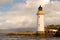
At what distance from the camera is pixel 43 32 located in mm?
78125

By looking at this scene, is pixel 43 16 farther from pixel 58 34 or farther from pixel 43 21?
pixel 58 34

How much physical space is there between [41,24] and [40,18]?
170cm

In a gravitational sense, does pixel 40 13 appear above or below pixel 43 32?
above

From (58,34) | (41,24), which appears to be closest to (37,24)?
(41,24)

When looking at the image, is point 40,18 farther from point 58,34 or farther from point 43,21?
point 58,34

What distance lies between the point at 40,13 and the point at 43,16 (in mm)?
1191

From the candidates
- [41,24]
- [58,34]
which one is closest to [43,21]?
[41,24]

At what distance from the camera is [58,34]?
78312 millimetres

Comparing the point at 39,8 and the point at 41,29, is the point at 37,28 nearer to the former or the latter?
the point at 41,29

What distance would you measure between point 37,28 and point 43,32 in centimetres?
232

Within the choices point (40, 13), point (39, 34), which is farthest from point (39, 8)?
point (39, 34)

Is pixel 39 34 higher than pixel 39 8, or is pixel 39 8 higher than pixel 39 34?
pixel 39 8

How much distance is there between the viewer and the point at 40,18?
250 feet

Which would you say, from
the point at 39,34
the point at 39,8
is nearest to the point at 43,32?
the point at 39,34
